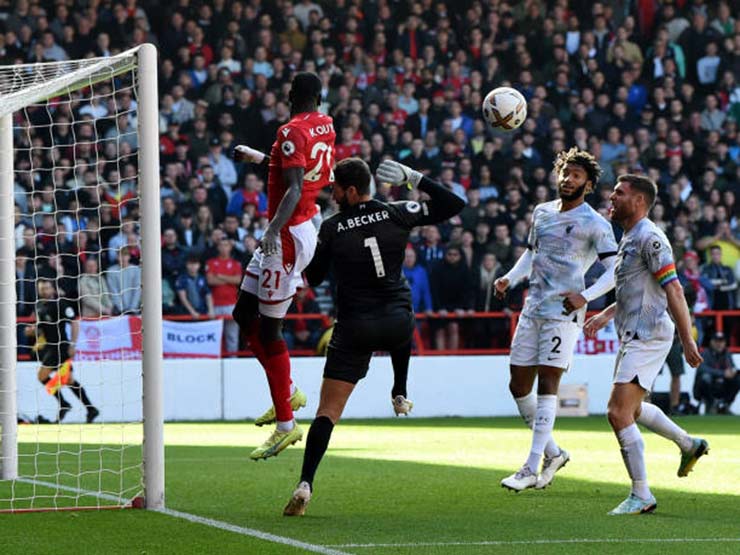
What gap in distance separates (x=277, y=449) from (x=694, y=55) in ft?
62.2

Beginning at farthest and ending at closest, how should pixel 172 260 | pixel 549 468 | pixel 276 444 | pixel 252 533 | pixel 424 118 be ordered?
pixel 424 118, pixel 172 260, pixel 549 468, pixel 276 444, pixel 252 533

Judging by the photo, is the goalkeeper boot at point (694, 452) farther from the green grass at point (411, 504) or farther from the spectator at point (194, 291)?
the spectator at point (194, 291)

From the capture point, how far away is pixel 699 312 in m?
22.3

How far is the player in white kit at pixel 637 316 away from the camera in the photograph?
353 inches

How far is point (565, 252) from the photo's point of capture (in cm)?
1030

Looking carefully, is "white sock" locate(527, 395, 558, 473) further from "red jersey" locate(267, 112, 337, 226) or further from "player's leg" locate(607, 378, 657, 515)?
"red jersey" locate(267, 112, 337, 226)

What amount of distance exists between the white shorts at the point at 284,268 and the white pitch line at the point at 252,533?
1649mm

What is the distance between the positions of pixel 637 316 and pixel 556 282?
129 cm

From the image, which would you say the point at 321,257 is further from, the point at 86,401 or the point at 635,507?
the point at 86,401

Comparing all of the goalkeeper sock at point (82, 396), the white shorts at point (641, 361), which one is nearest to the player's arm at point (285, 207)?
the white shorts at point (641, 361)

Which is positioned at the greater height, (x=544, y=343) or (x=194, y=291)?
(x=194, y=291)

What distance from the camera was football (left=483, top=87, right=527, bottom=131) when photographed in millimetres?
10695

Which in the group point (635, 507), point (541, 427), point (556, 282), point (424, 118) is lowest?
point (635, 507)

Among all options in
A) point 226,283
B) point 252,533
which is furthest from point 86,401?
point 252,533
